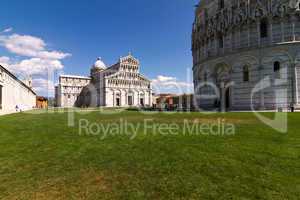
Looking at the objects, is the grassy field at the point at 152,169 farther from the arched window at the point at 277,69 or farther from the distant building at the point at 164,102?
the distant building at the point at 164,102

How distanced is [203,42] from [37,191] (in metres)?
38.6

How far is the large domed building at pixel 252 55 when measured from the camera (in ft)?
90.8

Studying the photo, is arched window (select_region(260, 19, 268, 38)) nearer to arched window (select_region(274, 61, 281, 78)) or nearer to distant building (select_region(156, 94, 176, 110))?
arched window (select_region(274, 61, 281, 78))

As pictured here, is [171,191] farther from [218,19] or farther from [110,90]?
[110,90]

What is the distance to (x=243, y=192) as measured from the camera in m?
4.25

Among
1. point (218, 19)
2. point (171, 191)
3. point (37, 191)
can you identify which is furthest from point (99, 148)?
point (218, 19)

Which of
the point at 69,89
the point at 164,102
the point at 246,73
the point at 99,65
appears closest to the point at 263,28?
the point at 246,73

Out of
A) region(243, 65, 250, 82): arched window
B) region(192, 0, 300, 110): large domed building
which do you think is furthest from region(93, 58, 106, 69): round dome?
region(243, 65, 250, 82): arched window

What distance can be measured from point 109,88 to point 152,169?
78.4 metres

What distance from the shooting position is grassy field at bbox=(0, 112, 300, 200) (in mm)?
4312

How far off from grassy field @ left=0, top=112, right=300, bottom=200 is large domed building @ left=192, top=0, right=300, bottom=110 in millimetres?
23152

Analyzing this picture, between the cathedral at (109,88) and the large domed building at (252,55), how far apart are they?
5151cm

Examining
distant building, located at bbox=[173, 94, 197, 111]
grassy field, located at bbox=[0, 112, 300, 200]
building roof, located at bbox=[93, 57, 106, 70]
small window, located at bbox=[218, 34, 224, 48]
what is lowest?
grassy field, located at bbox=[0, 112, 300, 200]

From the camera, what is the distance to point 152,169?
5590 millimetres
